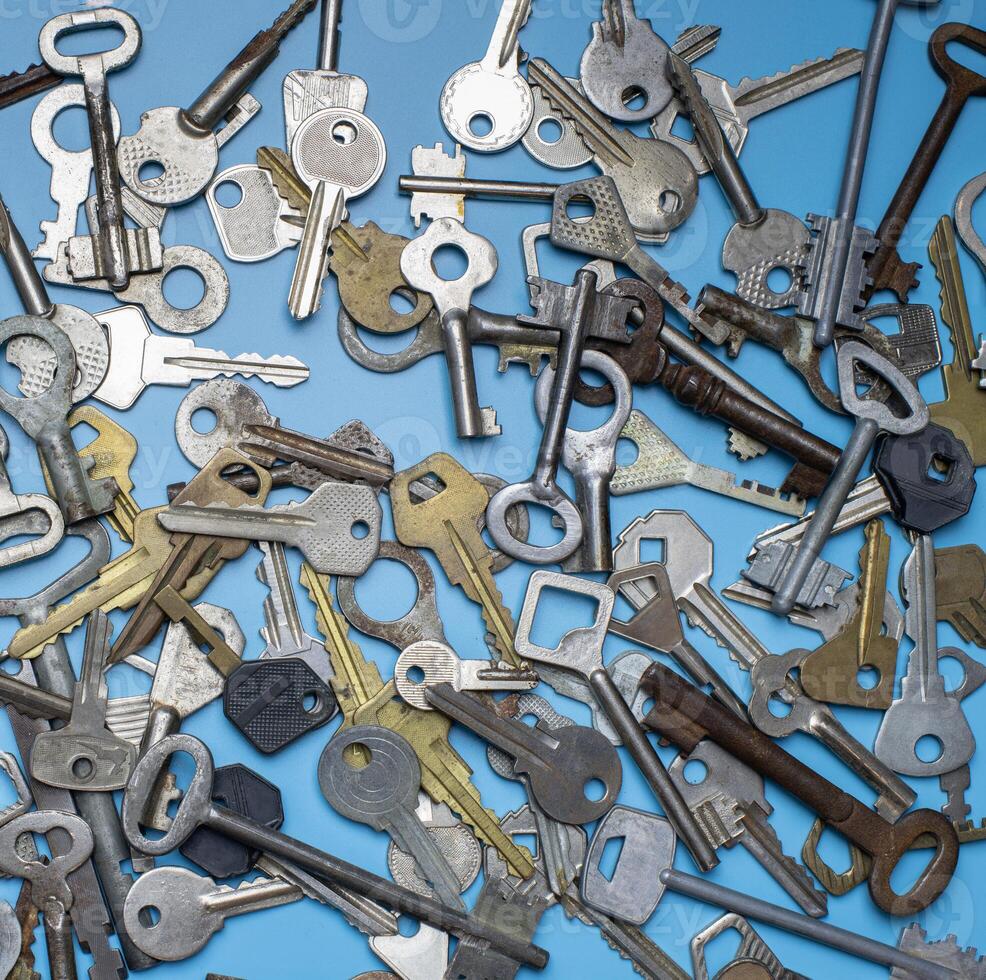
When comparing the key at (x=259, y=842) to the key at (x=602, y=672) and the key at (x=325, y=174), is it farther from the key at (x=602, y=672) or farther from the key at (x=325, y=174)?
the key at (x=325, y=174)

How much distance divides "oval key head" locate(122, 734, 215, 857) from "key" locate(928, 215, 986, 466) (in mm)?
2199

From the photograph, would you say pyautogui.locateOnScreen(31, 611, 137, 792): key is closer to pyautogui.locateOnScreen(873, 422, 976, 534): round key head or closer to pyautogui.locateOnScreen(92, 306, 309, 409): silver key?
pyautogui.locateOnScreen(92, 306, 309, 409): silver key

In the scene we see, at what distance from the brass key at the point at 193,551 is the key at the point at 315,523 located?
28mm

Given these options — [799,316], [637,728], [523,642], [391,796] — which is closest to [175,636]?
[391,796]

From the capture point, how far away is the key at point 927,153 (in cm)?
322

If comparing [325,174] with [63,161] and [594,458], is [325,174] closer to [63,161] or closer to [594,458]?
[63,161]

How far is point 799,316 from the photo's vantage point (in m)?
3.19

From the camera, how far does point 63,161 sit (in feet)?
9.86

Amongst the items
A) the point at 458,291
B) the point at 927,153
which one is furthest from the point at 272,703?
the point at 927,153

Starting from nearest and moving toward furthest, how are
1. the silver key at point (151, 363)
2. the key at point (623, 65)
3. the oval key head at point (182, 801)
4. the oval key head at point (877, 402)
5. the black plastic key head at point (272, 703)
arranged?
the oval key head at point (182, 801) < the black plastic key head at point (272, 703) < the silver key at point (151, 363) < the oval key head at point (877, 402) < the key at point (623, 65)

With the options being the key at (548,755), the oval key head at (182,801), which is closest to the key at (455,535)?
the key at (548,755)

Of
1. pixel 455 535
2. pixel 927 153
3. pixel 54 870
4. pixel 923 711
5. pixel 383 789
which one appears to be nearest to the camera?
pixel 54 870

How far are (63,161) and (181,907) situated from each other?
195cm

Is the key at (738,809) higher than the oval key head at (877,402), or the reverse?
the oval key head at (877,402)
